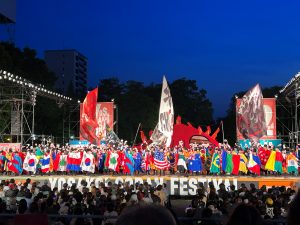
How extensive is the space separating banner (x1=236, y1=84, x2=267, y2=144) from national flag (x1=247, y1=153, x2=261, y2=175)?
336cm

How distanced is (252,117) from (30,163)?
10996mm

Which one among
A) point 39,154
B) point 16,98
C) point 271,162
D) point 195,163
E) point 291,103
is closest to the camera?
point 271,162

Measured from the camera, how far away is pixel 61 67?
95.1m

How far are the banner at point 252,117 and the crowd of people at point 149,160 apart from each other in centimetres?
259

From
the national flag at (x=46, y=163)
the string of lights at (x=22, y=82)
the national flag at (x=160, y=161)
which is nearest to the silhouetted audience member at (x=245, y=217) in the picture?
the national flag at (x=160, y=161)

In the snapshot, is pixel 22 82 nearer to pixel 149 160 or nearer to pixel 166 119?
pixel 166 119

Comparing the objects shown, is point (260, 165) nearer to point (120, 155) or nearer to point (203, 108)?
point (120, 155)

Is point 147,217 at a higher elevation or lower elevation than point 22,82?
lower

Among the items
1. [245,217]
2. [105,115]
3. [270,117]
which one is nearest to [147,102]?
[105,115]

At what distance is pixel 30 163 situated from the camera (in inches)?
722

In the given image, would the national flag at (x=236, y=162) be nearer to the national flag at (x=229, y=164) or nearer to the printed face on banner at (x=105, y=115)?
the national flag at (x=229, y=164)

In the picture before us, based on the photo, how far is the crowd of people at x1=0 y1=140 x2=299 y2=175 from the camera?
57.7ft

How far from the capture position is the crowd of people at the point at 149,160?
57.7 ft

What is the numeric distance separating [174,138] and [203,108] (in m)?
32.6
